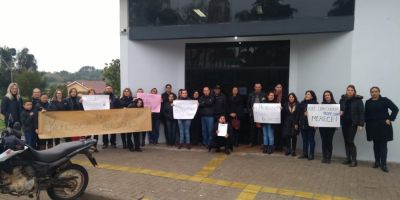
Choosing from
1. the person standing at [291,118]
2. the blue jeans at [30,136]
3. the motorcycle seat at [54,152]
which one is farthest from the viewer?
the blue jeans at [30,136]

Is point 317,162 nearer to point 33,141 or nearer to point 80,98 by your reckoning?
point 80,98

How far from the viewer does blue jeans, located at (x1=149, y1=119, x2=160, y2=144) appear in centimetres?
1037

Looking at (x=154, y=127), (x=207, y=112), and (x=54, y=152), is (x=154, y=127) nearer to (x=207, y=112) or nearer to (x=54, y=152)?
(x=207, y=112)

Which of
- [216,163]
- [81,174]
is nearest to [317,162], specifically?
[216,163]

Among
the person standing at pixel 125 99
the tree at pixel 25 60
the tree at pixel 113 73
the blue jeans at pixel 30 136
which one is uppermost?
the tree at pixel 25 60

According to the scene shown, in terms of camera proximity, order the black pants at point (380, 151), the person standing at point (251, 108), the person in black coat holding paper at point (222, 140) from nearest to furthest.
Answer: the black pants at point (380, 151)
the person in black coat holding paper at point (222, 140)
the person standing at point (251, 108)

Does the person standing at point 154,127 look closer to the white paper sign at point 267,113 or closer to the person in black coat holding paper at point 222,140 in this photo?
the person in black coat holding paper at point 222,140

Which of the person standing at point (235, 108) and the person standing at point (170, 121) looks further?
the person standing at point (170, 121)

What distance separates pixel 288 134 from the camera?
342 inches

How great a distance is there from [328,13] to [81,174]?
6.47 metres

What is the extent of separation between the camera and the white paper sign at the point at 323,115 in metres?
8.05

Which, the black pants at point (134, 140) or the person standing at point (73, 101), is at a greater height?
the person standing at point (73, 101)

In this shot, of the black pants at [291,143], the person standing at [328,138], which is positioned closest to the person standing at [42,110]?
the black pants at [291,143]

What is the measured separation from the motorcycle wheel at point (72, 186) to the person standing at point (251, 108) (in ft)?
16.4
